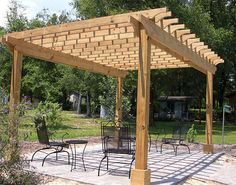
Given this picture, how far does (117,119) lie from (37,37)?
5.35 m

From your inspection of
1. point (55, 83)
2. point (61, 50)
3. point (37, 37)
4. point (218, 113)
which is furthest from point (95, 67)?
point (218, 113)

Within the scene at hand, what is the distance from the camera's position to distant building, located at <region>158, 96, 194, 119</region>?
3450 centimetres

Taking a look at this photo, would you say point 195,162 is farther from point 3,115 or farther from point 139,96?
point 3,115

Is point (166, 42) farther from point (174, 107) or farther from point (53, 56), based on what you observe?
point (174, 107)

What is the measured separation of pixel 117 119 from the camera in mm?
12250

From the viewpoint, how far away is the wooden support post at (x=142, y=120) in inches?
229

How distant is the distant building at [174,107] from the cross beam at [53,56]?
23.4 meters

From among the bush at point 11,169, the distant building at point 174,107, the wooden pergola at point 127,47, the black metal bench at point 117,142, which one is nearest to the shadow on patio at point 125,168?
the black metal bench at point 117,142

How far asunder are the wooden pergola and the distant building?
23289 mm

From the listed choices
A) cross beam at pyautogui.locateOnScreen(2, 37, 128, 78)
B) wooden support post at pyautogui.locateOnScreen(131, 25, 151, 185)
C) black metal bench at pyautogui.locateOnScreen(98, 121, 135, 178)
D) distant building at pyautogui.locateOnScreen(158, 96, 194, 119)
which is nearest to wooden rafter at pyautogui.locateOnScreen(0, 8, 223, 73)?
cross beam at pyautogui.locateOnScreen(2, 37, 128, 78)

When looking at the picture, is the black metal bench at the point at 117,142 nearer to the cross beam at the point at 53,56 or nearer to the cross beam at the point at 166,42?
the cross beam at the point at 166,42

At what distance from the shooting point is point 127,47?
335 inches

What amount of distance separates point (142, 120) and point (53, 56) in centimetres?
376

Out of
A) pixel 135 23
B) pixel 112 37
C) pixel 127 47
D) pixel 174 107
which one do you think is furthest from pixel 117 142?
pixel 174 107
